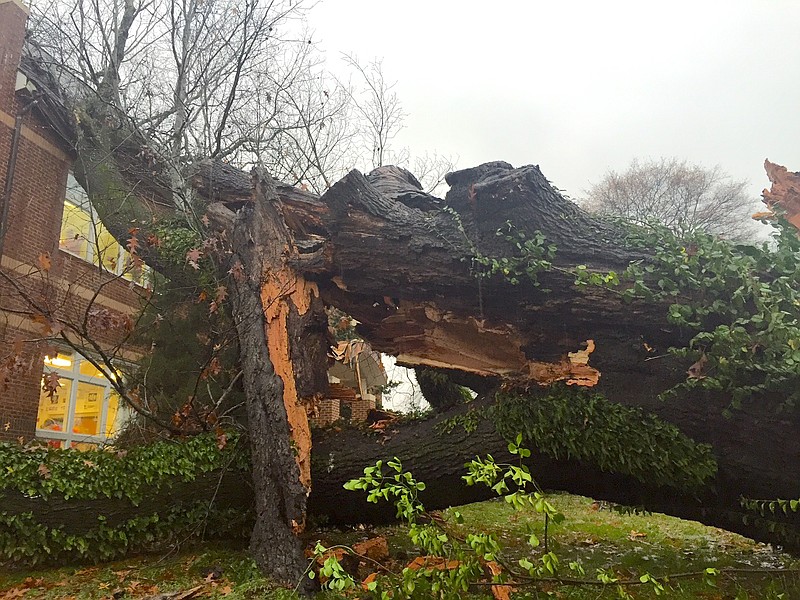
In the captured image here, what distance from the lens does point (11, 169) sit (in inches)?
378

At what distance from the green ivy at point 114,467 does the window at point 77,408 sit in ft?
17.6

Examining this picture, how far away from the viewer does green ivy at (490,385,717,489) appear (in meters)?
4.41

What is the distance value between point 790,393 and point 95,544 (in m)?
5.73

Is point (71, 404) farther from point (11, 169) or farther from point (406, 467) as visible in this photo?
point (406, 467)

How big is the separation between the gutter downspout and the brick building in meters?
0.01

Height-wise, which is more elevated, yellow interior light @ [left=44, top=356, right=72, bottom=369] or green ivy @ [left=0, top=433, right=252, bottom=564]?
yellow interior light @ [left=44, top=356, right=72, bottom=369]

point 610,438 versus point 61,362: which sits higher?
point 61,362

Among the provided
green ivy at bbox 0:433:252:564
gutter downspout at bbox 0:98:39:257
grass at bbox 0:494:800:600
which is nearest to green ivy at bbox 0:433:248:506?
green ivy at bbox 0:433:252:564

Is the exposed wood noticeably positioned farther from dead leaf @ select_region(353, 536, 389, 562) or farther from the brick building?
the brick building

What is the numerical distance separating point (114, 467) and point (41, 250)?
6.77 m

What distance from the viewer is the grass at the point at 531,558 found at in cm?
418

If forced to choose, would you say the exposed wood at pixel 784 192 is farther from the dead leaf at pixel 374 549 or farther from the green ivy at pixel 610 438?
the dead leaf at pixel 374 549

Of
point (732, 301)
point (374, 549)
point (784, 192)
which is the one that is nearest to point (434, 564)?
point (374, 549)

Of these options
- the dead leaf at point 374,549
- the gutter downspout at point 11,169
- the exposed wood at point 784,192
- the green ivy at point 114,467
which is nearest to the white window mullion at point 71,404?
the gutter downspout at point 11,169
